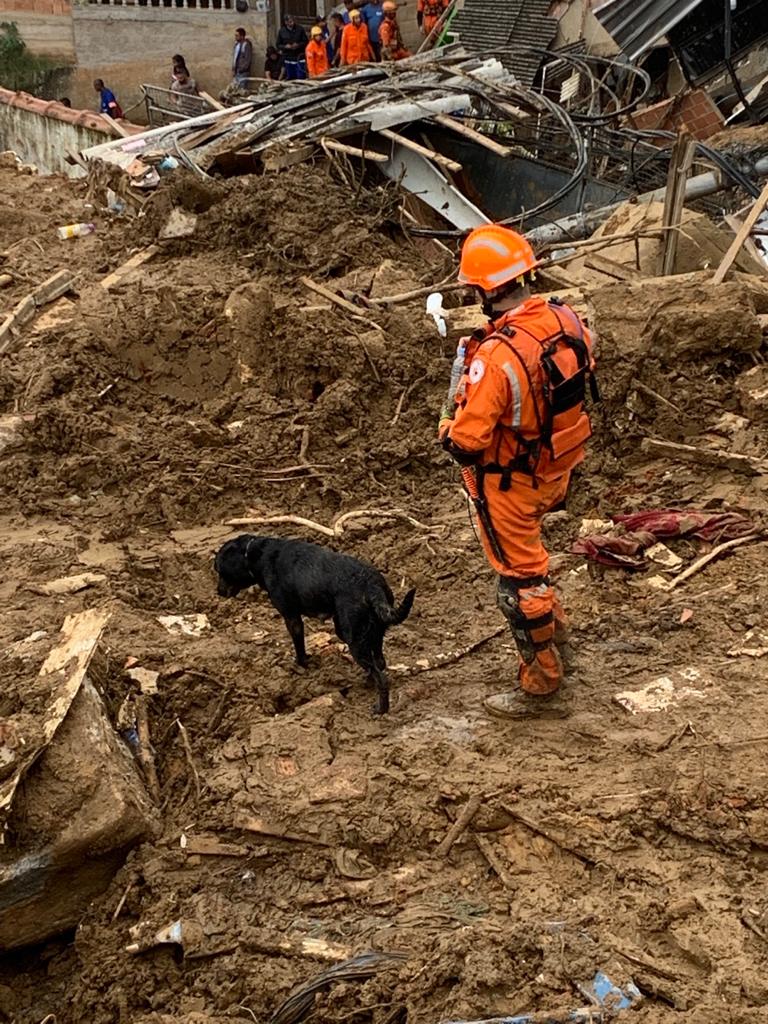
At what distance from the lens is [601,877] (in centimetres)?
354

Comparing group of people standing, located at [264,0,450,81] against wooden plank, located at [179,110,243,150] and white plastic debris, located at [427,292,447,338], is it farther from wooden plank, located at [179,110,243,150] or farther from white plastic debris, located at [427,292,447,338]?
white plastic debris, located at [427,292,447,338]

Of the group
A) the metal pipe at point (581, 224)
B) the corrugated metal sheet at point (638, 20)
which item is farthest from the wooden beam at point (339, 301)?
the corrugated metal sheet at point (638, 20)

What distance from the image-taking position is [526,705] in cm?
463

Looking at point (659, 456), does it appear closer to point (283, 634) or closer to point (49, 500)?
point (283, 634)

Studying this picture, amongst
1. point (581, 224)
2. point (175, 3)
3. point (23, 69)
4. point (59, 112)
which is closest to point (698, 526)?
point (581, 224)

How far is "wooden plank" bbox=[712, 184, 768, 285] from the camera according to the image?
805cm

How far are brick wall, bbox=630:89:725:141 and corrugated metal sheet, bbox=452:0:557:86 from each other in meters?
2.59

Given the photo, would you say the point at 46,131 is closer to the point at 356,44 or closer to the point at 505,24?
the point at 356,44

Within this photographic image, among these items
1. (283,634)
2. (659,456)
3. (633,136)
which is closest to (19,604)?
(283,634)

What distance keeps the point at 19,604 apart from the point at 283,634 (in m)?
1.51

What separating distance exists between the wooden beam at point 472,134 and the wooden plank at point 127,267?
4.53m

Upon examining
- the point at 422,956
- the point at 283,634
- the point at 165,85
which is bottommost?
the point at 283,634

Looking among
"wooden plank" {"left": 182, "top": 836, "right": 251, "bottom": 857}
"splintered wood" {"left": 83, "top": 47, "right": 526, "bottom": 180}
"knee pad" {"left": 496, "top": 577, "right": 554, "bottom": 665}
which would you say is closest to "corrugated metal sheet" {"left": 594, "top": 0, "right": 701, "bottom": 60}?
"splintered wood" {"left": 83, "top": 47, "right": 526, "bottom": 180}

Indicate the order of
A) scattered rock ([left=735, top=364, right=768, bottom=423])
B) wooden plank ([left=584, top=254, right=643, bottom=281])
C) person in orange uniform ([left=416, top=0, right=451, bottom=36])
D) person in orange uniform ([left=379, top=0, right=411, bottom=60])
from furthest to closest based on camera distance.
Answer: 1. person in orange uniform ([left=416, top=0, right=451, bottom=36])
2. person in orange uniform ([left=379, top=0, right=411, bottom=60])
3. wooden plank ([left=584, top=254, right=643, bottom=281])
4. scattered rock ([left=735, top=364, right=768, bottom=423])
